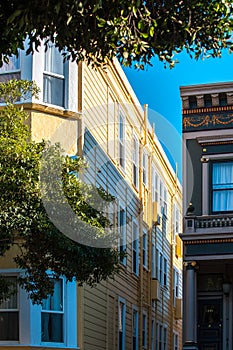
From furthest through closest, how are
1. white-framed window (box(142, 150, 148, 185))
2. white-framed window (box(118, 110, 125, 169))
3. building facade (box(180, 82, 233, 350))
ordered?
white-framed window (box(142, 150, 148, 185))
white-framed window (box(118, 110, 125, 169))
building facade (box(180, 82, 233, 350))

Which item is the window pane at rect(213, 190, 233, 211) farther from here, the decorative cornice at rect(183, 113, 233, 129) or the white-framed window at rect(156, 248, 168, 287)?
the white-framed window at rect(156, 248, 168, 287)

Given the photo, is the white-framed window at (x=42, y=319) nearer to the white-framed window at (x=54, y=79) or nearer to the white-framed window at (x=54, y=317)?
the white-framed window at (x=54, y=317)

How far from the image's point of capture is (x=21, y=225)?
15.7 meters

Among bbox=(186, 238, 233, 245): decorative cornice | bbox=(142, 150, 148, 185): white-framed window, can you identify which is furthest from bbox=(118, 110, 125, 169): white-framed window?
bbox=(186, 238, 233, 245): decorative cornice

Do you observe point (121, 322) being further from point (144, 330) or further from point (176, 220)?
point (176, 220)

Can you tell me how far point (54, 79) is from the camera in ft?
71.5

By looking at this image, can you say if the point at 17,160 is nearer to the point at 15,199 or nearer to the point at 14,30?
the point at 15,199

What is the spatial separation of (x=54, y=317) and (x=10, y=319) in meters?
1.09

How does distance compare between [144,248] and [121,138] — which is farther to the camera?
[144,248]

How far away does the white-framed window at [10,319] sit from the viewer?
20.2 meters

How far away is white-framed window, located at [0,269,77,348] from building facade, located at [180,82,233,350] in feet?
15.4

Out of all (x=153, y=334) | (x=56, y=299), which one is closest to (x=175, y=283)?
(x=153, y=334)

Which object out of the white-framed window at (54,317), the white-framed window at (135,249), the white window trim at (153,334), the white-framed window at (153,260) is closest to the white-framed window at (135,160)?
the white-framed window at (135,249)

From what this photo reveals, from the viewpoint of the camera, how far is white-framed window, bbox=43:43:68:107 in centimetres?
2161
